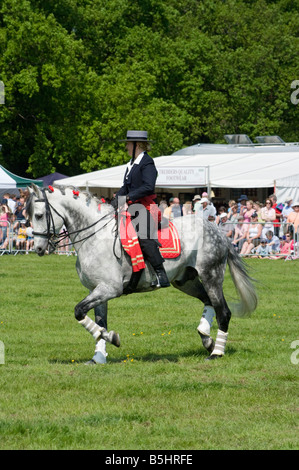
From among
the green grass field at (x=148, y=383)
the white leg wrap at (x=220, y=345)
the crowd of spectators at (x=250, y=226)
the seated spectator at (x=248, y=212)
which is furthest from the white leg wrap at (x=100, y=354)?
the seated spectator at (x=248, y=212)

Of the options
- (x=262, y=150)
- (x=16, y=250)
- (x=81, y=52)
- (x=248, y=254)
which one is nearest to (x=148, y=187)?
(x=248, y=254)

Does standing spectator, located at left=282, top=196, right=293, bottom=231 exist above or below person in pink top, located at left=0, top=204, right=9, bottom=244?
above

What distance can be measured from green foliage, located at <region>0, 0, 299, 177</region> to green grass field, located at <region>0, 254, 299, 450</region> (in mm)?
33279

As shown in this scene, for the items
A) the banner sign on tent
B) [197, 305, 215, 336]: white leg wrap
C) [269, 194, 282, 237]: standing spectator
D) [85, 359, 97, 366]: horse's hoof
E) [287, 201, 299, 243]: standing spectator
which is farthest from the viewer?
the banner sign on tent

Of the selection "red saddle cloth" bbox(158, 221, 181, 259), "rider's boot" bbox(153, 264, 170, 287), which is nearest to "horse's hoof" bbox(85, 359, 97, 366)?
"rider's boot" bbox(153, 264, 170, 287)

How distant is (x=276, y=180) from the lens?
3206 cm

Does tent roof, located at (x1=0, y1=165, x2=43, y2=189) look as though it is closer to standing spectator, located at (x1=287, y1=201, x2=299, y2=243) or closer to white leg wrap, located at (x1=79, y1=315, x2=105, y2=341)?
standing spectator, located at (x1=287, y1=201, x2=299, y2=243)

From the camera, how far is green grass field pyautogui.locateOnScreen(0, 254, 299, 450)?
7.07 metres

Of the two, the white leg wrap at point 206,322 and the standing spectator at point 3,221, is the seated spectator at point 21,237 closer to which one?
the standing spectator at point 3,221

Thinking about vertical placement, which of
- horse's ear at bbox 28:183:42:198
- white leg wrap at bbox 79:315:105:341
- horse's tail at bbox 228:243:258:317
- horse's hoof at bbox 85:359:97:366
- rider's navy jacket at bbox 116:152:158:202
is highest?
rider's navy jacket at bbox 116:152:158:202

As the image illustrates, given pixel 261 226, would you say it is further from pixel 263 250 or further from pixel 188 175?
pixel 188 175

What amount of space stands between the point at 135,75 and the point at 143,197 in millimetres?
42443

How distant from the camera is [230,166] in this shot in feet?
121

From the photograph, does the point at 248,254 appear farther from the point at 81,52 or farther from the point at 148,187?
the point at 81,52
